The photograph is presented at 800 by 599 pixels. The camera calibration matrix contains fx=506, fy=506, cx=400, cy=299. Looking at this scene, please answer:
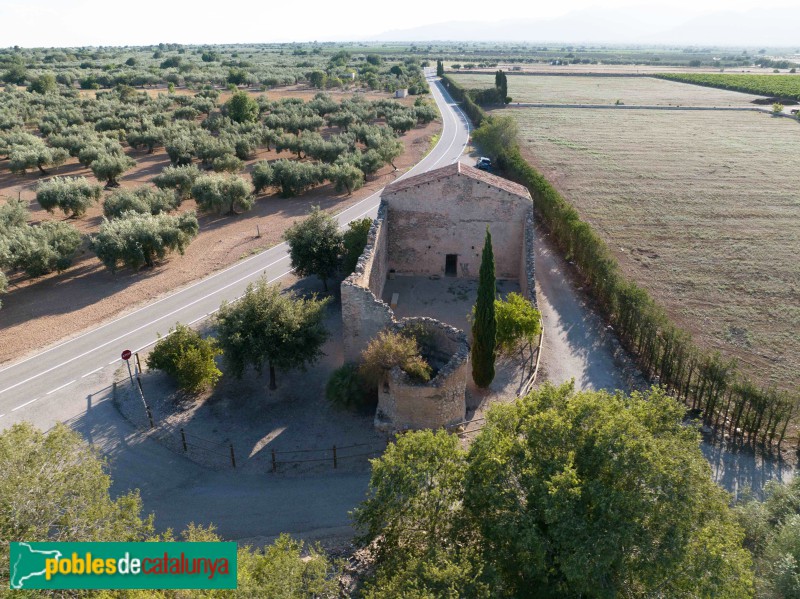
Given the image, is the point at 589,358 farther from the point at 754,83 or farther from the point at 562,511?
the point at 754,83

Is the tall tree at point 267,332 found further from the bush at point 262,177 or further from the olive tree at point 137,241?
the bush at point 262,177

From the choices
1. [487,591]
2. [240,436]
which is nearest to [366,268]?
[240,436]

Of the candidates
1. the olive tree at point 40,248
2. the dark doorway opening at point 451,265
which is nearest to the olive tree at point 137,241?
the olive tree at point 40,248

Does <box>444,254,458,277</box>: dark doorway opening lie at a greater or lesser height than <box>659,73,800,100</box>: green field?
lesser

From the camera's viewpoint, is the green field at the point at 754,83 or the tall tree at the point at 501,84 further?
the green field at the point at 754,83

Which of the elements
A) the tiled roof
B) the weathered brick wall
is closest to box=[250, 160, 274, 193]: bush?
the tiled roof

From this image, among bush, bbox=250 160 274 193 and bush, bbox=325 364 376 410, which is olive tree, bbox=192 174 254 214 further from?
bush, bbox=325 364 376 410

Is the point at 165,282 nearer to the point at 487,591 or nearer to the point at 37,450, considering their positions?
the point at 37,450
